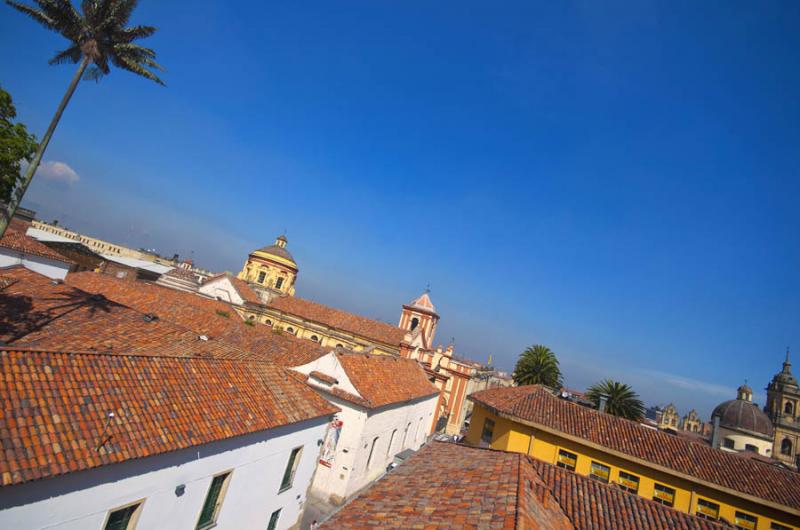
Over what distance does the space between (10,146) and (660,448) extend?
36605 millimetres

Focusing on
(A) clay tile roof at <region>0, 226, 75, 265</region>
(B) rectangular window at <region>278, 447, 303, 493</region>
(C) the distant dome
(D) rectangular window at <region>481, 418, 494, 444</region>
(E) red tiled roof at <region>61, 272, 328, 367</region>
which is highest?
(C) the distant dome

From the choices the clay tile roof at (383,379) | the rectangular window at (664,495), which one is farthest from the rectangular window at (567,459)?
the clay tile roof at (383,379)

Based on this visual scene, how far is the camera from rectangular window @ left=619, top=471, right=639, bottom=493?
2003cm

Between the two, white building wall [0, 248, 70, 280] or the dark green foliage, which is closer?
the dark green foliage

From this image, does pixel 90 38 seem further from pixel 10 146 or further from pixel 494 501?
pixel 494 501

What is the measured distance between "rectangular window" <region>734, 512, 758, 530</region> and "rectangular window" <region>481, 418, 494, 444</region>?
12164mm

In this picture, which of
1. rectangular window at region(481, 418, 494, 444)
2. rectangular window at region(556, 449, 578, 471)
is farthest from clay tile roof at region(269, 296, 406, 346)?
rectangular window at region(556, 449, 578, 471)

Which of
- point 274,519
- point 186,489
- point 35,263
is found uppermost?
point 35,263

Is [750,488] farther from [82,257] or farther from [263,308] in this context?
[82,257]

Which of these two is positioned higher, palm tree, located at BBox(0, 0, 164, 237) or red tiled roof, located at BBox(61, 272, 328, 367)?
palm tree, located at BBox(0, 0, 164, 237)

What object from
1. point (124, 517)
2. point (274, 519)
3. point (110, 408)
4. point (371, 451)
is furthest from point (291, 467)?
point (371, 451)

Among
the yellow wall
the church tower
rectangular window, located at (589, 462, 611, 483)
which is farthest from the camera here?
the church tower

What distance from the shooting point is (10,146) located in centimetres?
1839

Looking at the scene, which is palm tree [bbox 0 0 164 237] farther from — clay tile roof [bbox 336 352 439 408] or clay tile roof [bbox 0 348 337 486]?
clay tile roof [bbox 336 352 439 408]
